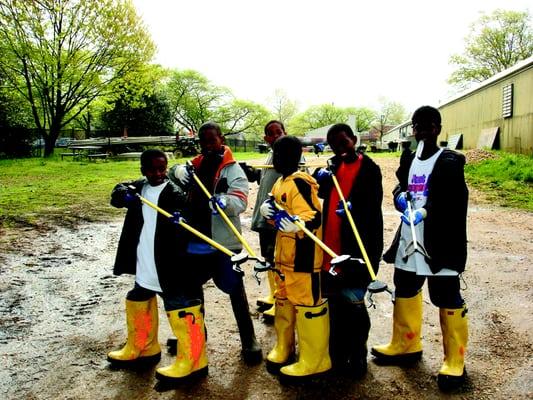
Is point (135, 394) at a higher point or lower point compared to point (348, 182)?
lower

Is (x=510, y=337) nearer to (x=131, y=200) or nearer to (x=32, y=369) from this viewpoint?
(x=131, y=200)

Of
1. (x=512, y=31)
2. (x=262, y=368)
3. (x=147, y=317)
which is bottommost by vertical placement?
(x=262, y=368)

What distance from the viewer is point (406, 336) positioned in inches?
141

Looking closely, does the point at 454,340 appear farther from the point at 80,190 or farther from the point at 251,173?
the point at 80,190

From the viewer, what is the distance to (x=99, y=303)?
4.93 m

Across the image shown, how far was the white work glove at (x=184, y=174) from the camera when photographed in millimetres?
3766

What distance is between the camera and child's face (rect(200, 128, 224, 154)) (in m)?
3.73

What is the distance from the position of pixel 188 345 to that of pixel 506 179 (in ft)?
38.3

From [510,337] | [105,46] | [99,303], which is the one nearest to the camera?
[510,337]

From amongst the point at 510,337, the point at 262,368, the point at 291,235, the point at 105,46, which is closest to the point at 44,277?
the point at 262,368

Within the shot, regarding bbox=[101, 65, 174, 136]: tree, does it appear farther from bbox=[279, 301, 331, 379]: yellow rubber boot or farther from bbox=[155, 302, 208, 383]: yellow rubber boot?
bbox=[279, 301, 331, 379]: yellow rubber boot

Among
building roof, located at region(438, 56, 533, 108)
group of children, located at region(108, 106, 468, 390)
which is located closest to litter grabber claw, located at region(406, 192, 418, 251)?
group of children, located at region(108, 106, 468, 390)

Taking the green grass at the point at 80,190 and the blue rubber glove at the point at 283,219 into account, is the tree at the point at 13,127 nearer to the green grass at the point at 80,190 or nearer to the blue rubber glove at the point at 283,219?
the green grass at the point at 80,190

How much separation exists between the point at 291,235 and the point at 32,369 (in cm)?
213
